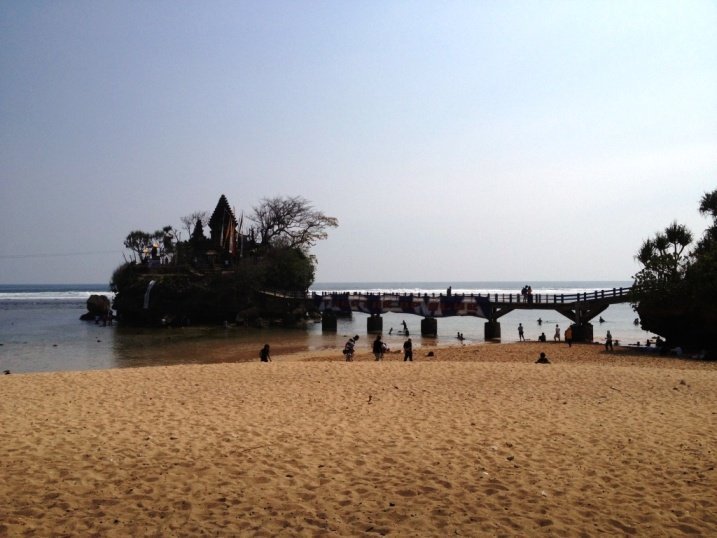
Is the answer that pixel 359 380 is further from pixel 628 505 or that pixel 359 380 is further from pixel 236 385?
pixel 628 505

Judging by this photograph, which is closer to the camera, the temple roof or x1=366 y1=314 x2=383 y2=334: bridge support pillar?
x1=366 y1=314 x2=383 y2=334: bridge support pillar

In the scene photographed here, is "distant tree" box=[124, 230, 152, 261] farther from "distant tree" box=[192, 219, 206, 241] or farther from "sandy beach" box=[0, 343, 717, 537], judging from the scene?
"sandy beach" box=[0, 343, 717, 537]

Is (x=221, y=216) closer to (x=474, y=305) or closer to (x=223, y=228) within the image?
(x=223, y=228)

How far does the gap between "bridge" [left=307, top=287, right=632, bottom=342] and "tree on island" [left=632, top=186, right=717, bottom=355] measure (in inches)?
133

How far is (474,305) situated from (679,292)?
1797 cm

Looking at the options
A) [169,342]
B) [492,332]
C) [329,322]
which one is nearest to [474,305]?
[492,332]

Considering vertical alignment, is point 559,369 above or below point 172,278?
below

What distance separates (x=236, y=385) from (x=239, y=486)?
9.18m

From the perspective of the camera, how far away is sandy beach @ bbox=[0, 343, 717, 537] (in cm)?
678

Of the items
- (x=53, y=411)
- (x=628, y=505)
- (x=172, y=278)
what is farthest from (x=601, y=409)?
(x=172, y=278)

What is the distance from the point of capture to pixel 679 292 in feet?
102

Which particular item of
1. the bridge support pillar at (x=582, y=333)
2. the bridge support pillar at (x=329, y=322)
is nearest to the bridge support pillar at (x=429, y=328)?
the bridge support pillar at (x=329, y=322)

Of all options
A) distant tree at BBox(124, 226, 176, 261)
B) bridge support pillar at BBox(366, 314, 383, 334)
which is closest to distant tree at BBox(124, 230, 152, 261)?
distant tree at BBox(124, 226, 176, 261)

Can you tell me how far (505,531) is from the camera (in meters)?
6.43
